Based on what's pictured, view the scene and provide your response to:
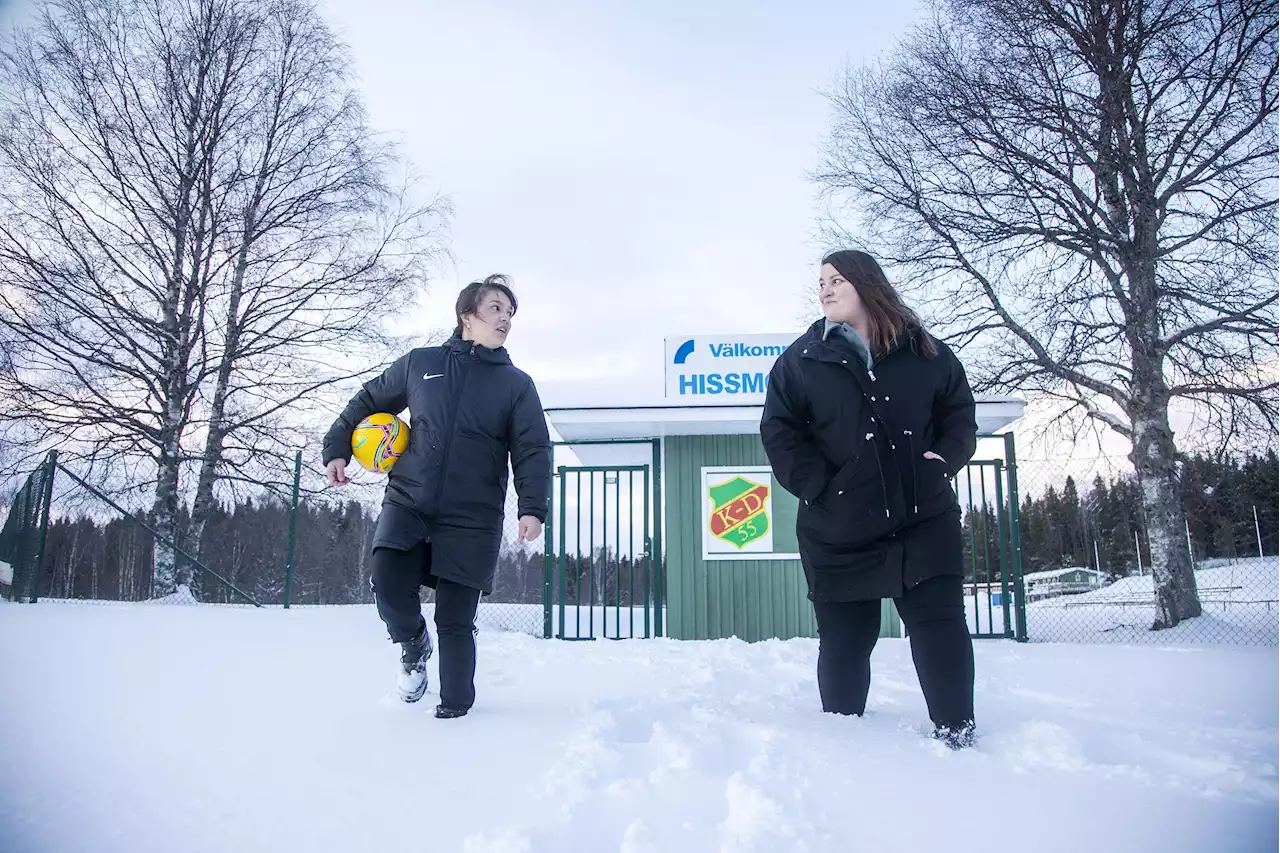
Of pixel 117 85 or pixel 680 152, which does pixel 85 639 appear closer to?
pixel 680 152

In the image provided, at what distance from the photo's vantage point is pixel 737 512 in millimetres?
6895

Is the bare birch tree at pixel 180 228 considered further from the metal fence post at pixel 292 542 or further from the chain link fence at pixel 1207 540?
the chain link fence at pixel 1207 540

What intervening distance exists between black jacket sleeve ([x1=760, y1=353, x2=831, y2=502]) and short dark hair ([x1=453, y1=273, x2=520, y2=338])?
3.49 feet

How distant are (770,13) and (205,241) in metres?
11.5

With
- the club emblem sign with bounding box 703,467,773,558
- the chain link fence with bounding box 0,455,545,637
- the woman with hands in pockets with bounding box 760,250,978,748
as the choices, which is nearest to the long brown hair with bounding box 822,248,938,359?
the woman with hands in pockets with bounding box 760,250,978,748

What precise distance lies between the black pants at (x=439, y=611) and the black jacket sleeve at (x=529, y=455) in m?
0.35

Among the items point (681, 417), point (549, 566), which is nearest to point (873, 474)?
point (681, 417)

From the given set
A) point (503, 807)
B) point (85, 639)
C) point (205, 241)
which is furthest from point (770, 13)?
point (205, 241)

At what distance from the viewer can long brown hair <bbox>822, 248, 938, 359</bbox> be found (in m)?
2.15

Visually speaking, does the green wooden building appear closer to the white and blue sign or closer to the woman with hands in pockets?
the white and blue sign

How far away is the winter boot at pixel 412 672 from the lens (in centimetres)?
243

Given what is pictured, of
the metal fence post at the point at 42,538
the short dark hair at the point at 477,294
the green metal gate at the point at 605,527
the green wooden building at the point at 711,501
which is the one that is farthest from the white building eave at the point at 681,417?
the metal fence post at the point at 42,538

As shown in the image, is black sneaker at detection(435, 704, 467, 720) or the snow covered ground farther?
black sneaker at detection(435, 704, 467, 720)

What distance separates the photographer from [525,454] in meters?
2.52
